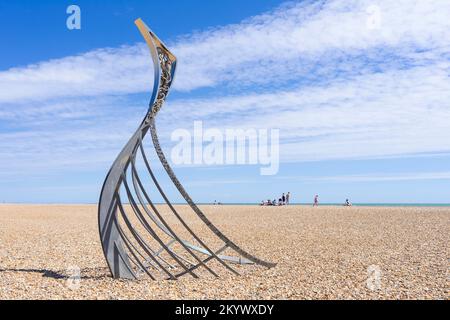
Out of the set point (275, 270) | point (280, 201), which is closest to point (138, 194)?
point (275, 270)

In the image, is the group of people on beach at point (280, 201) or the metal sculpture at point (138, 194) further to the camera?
the group of people on beach at point (280, 201)

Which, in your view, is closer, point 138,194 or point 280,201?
point 138,194

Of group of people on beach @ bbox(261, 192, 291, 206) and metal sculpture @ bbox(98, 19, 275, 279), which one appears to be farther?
group of people on beach @ bbox(261, 192, 291, 206)

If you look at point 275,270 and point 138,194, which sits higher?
point 138,194

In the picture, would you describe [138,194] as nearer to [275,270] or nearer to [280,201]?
[275,270]

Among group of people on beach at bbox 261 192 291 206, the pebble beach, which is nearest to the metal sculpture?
the pebble beach

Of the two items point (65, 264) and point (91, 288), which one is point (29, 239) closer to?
point (65, 264)

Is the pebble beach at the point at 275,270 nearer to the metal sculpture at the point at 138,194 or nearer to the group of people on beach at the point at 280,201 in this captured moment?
the metal sculpture at the point at 138,194

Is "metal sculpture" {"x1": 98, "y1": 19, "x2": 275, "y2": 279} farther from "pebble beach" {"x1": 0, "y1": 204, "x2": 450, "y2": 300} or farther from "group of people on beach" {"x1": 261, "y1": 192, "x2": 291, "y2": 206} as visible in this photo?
"group of people on beach" {"x1": 261, "y1": 192, "x2": 291, "y2": 206}

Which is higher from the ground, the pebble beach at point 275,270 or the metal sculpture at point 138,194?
the metal sculpture at point 138,194

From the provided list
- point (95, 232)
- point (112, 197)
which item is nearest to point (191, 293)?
point (112, 197)

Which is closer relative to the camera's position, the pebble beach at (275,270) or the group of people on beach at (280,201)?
the pebble beach at (275,270)

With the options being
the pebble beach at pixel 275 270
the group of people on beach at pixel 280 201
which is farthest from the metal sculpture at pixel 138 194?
the group of people on beach at pixel 280 201
